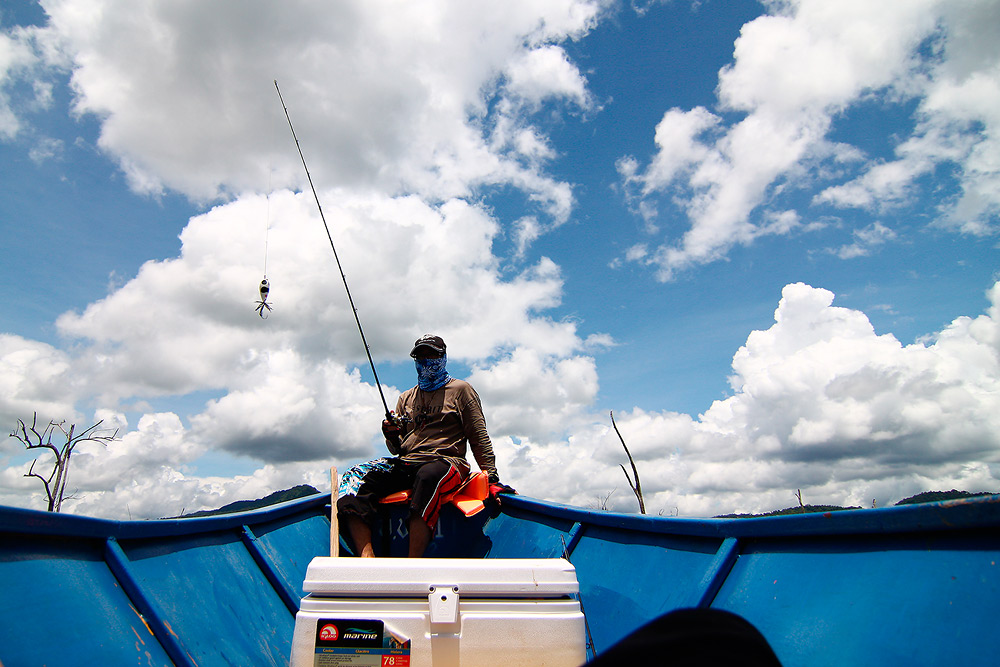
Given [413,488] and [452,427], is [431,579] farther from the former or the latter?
[452,427]

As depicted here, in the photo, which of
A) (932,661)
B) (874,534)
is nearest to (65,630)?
(932,661)

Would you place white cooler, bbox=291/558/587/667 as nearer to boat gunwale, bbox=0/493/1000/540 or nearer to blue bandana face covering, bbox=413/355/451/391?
boat gunwale, bbox=0/493/1000/540

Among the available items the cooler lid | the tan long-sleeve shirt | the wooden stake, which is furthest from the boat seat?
the cooler lid

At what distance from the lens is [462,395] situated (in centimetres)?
393

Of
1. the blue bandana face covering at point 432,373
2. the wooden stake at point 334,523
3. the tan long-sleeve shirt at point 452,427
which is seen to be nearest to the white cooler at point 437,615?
the wooden stake at point 334,523

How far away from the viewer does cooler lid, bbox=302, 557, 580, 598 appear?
1.69 meters

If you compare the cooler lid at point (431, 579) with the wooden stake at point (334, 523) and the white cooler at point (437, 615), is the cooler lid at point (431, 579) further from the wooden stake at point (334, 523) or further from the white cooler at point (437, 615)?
the wooden stake at point (334, 523)

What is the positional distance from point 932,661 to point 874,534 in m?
0.42

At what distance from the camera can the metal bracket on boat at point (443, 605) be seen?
162 cm

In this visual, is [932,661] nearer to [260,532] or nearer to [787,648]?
[787,648]

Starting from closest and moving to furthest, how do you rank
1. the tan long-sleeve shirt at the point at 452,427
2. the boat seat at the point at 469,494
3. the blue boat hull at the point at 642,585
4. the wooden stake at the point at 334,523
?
the blue boat hull at the point at 642,585, the wooden stake at the point at 334,523, the boat seat at the point at 469,494, the tan long-sleeve shirt at the point at 452,427

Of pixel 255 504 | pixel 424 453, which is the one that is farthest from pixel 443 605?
pixel 255 504

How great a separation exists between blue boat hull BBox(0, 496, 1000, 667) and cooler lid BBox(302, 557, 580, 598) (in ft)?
2.18

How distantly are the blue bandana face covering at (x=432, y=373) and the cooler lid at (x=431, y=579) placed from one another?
7.47 feet
